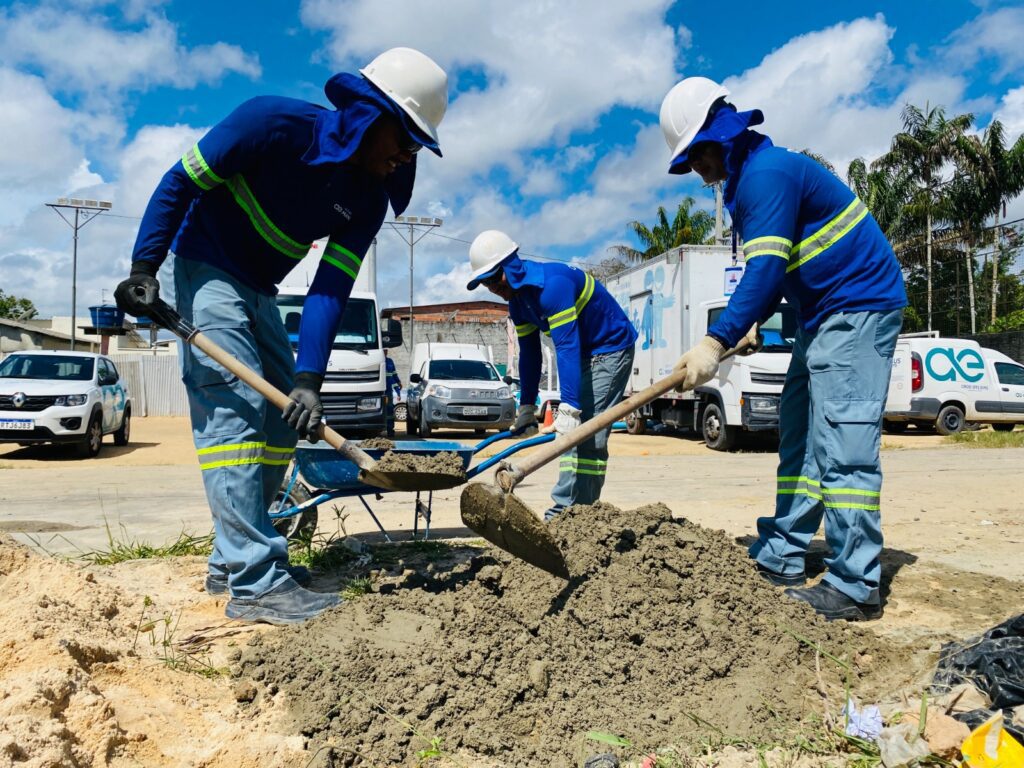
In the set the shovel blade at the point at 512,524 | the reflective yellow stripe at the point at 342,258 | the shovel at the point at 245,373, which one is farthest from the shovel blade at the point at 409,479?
the reflective yellow stripe at the point at 342,258

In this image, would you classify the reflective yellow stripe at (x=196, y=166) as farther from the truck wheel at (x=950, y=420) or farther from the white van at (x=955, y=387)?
the truck wheel at (x=950, y=420)

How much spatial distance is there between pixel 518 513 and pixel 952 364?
15207 mm

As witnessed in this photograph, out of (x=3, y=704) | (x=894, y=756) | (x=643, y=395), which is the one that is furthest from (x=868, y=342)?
(x=3, y=704)

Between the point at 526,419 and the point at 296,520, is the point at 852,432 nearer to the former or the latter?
the point at 526,419

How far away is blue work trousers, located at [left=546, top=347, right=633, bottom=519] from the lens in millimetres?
4570

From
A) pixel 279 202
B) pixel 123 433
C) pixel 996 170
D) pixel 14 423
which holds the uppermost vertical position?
pixel 996 170

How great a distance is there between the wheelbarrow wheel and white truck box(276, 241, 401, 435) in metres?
5.99

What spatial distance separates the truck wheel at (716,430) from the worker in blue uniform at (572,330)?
759cm

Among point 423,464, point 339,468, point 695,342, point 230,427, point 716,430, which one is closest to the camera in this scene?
point 230,427

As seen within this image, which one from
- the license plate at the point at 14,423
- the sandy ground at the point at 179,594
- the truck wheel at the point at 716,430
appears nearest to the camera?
the sandy ground at the point at 179,594

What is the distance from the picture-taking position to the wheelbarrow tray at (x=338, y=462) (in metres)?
3.96

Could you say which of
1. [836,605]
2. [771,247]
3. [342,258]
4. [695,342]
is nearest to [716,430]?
[695,342]

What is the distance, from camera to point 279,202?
3.20m

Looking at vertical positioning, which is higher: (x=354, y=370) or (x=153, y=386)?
(x=354, y=370)
